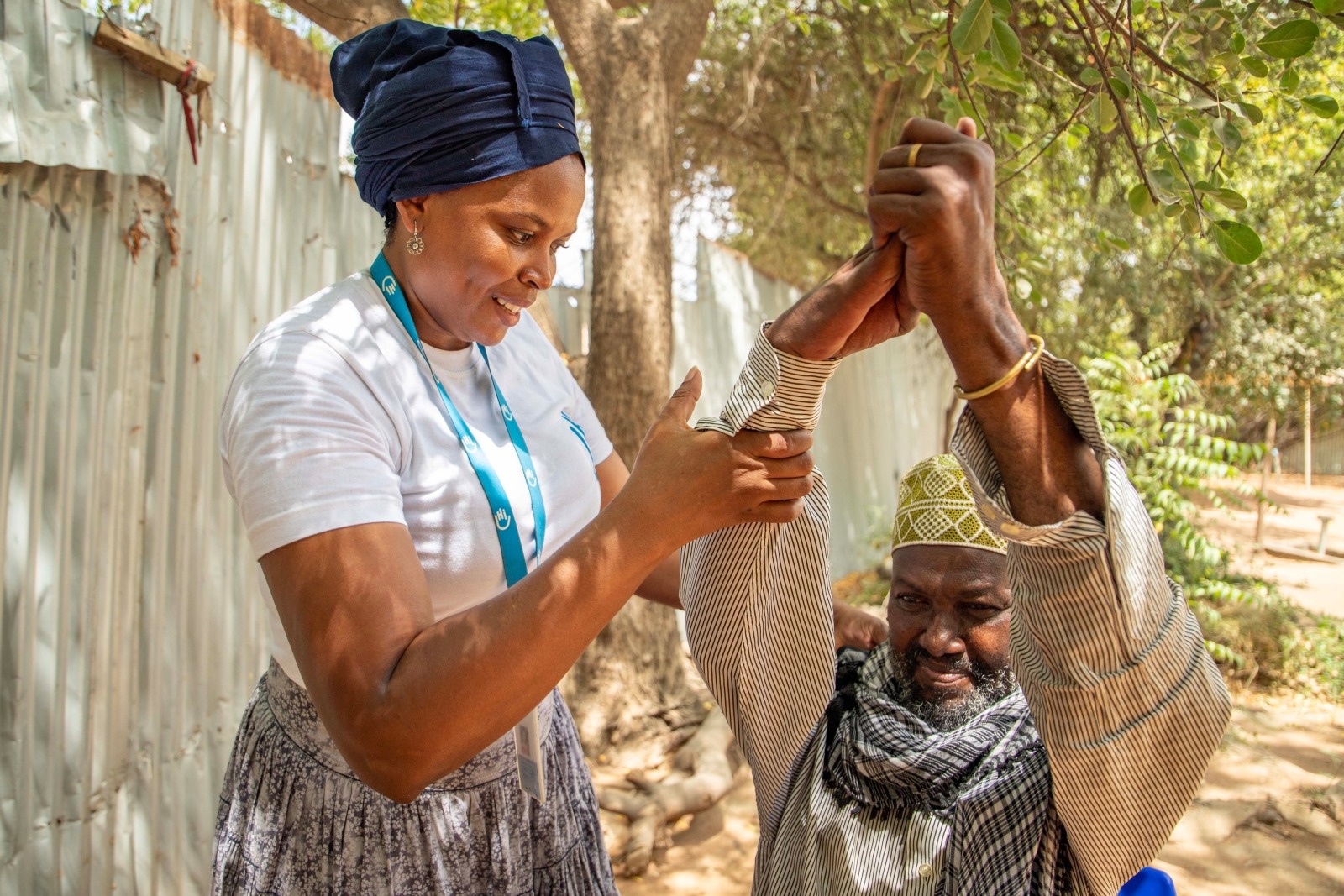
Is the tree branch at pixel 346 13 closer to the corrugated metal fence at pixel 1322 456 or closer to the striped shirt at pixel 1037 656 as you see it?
the striped shirt at pixel 1037 656

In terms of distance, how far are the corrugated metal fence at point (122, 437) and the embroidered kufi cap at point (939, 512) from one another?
2.00 metres

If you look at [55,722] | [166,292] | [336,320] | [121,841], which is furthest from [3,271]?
[121,841]

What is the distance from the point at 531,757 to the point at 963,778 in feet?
2.60

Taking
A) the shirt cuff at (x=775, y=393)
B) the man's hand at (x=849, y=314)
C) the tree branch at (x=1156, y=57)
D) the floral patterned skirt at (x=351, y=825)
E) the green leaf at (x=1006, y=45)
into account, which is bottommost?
the floral patterned skirt at (x=351, y=825)

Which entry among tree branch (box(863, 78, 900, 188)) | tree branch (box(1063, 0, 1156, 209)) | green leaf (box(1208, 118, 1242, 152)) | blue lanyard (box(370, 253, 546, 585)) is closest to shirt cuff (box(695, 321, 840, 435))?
blue lanyard (box(370, 253, 546, 585))

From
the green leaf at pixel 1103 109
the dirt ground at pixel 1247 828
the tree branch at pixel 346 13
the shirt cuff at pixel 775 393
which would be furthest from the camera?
the dirt ground at pixel 1247 828

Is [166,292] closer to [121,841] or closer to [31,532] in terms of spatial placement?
[31,532]

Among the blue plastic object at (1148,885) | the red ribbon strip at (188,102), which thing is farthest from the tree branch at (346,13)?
the blue plastic object at (1148,885)

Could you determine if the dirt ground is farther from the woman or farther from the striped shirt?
the woman

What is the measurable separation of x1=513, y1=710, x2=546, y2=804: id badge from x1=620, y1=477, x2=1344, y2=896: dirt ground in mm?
2551

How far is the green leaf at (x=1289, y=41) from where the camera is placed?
5.01ft

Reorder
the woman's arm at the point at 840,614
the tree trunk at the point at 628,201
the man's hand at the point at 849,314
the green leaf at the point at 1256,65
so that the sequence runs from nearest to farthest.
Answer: the man's hand at the point at 849,314 < the green leaf at the point at 1256,65 < the woman's arm at the point at 840,614 < the tree trunk at the point at 628,201

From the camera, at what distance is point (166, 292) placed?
2.75 m

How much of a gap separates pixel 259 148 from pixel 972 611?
2.70 meters
